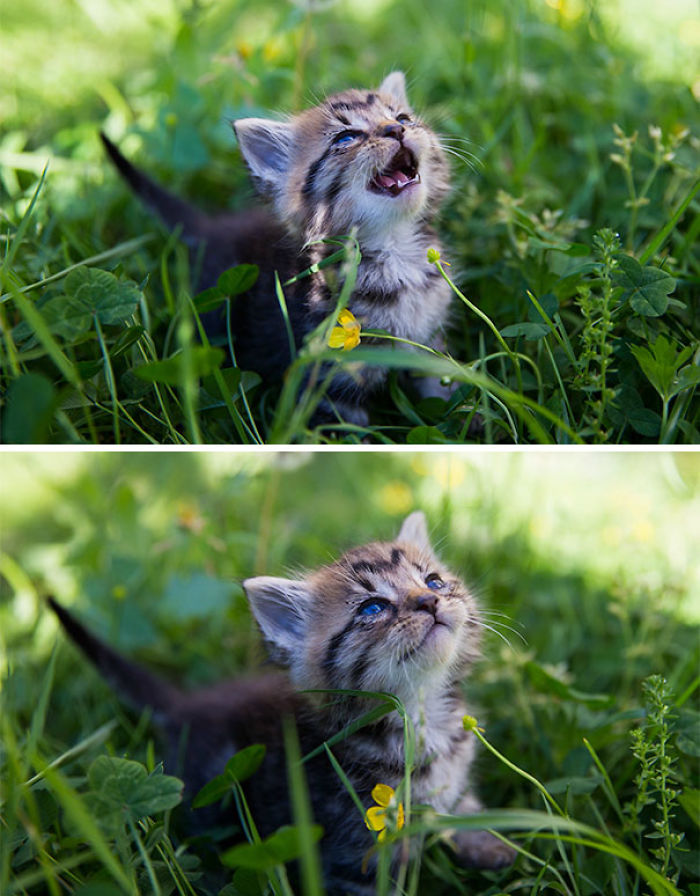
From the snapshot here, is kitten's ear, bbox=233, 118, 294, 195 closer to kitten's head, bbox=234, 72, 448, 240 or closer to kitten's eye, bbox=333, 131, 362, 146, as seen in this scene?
kitten's head, bbox=234, 72, 448, 240

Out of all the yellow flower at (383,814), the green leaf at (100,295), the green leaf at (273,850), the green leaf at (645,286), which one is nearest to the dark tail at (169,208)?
the green leaf at (100,295)

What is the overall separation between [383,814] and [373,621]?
0.37 m

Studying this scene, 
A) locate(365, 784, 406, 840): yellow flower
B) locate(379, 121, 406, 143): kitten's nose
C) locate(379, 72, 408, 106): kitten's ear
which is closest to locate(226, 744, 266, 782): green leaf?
locate(365, 784, 406, 840): yellow flower

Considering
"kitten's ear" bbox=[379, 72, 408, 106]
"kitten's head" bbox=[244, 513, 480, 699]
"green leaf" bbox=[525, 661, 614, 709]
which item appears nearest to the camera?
"kitten's head" bbox=[244, 513, 480, 699]

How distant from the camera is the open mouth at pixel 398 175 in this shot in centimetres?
192

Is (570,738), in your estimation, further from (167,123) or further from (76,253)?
(167,123)

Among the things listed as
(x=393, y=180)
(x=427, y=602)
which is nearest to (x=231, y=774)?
(x=427, y=602)

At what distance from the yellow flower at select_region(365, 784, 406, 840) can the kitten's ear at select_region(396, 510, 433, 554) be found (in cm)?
60

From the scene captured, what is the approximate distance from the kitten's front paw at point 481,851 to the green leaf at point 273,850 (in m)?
0.62

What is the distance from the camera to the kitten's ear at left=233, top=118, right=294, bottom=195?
206cm

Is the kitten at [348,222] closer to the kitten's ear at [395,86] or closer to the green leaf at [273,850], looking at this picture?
the kitten's ear at [395,86]

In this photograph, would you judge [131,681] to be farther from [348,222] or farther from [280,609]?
[348,222]

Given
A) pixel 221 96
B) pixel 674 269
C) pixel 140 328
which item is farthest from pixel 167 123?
pixel 674 269

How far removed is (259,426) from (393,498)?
793mm
